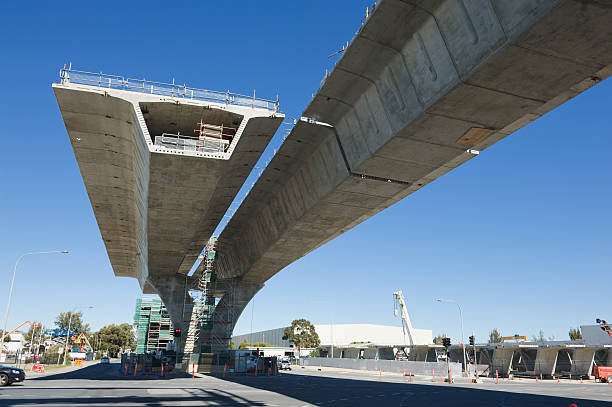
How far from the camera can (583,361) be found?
45.1 metres

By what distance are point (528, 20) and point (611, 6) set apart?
171 centimetres

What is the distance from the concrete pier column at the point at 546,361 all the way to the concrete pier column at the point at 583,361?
1.69 m

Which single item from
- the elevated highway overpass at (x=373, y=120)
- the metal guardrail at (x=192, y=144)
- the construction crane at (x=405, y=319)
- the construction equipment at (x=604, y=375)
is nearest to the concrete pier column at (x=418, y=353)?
the construction crane at (x=405, y=319)

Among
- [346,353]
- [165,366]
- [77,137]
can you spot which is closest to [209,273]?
[165,366]

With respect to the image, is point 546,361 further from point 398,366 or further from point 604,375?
point 398,366

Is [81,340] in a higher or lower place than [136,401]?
higher

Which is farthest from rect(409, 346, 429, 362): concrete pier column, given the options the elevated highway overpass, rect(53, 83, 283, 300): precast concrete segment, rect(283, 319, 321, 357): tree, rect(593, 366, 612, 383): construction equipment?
rect(283, 319, 321, 357): tree

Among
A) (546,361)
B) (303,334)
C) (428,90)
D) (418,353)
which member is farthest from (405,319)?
(428,90)

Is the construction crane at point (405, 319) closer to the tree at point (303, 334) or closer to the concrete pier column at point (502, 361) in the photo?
the concrete pier column at point (502, 361)

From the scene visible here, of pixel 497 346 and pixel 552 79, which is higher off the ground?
pixel 552 79

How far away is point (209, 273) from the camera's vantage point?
1948 inches

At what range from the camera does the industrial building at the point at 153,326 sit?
73062 millimetres

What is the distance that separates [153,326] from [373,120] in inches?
2625

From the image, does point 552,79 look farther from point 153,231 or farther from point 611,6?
point 153,231
